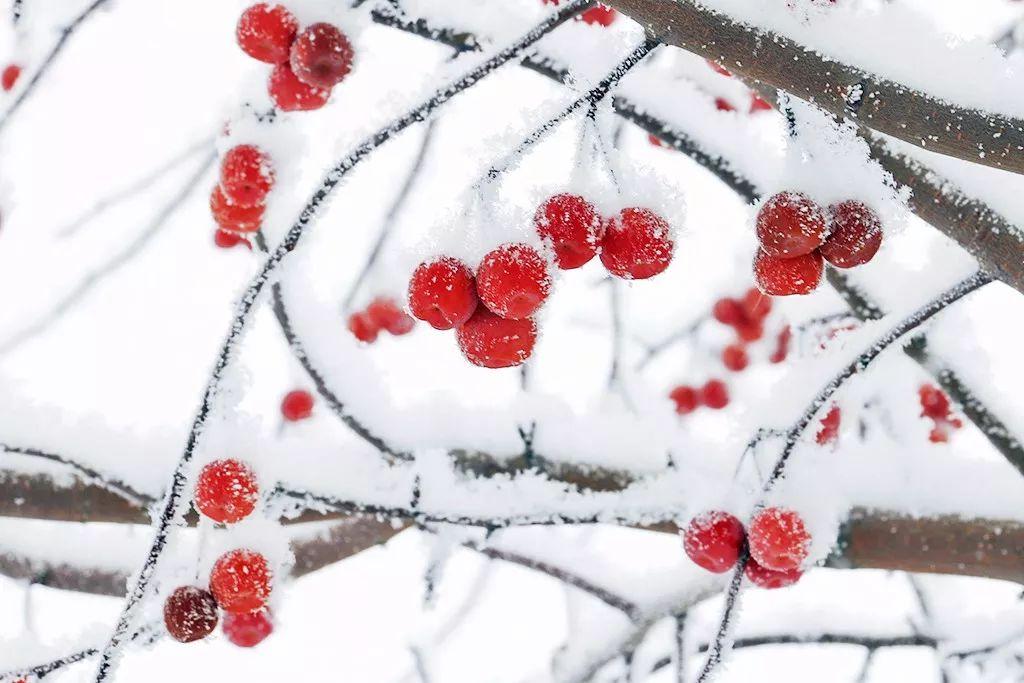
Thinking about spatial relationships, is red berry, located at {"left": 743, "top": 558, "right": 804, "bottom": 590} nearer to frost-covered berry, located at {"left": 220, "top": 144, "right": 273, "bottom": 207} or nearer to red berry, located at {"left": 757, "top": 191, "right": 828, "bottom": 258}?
red berry, located at {"left": 757, "top": 191, "right": 828, "bottom": 258}

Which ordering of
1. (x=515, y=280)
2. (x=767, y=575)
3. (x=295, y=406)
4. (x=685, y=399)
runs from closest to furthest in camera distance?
1. (x=515, y=280)
2. (x=767, y=575)
3. (x=295, y=406)
4. (x=685, y=399)

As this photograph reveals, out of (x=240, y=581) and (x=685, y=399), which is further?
(x=685, y=399)

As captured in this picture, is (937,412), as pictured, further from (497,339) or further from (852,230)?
(497,339)

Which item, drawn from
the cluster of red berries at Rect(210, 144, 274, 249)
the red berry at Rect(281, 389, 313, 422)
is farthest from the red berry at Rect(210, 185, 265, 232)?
the red berry at Rect(281, 389, 313, 422)

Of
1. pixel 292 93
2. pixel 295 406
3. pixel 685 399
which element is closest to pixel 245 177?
pixel 292 93

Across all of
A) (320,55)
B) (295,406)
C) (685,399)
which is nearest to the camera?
(320,55)

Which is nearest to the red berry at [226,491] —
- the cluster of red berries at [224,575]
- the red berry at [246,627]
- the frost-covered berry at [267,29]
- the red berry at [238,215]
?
the cluster of red berries at [224,575]
